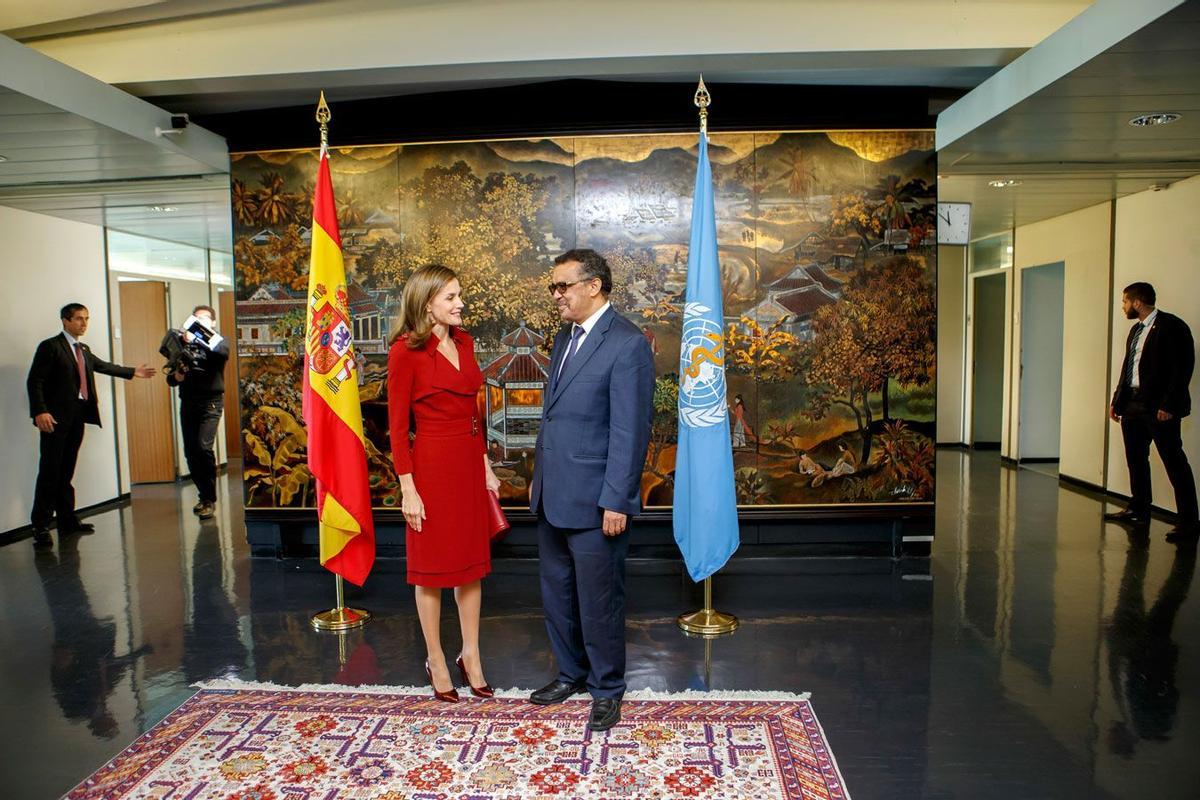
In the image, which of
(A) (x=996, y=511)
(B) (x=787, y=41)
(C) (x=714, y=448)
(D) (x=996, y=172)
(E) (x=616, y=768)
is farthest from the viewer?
(A) (x=996, y=511)

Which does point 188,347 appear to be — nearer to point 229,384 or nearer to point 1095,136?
point 229,384

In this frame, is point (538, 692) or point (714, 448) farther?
point (714, 448)

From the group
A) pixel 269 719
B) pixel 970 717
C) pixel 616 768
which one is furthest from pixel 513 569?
pixel 970 717

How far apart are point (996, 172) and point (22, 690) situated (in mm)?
7204

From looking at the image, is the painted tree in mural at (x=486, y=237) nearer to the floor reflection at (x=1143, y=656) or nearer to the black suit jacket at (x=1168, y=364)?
the floor reflection at (x=1143, y=656)

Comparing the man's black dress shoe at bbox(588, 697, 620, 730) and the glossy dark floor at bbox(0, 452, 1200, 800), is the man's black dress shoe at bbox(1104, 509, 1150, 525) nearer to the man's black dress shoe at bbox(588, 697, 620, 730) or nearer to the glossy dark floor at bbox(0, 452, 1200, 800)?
the glossy dark floor at bbox(0, 452, 1200, 800)

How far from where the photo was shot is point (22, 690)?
366 centimetres

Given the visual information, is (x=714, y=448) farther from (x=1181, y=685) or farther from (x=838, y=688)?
(x=1181, y=685)

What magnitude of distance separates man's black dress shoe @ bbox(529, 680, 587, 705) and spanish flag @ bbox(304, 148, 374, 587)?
1370mm

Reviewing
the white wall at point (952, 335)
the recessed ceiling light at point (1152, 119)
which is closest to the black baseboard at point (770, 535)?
the recessed ceiling light at point (1152, 119)

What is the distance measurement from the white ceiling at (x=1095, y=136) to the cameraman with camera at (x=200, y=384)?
6468 millimetres

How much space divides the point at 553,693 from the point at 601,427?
1.18 meters

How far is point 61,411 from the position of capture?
6727 millimetres

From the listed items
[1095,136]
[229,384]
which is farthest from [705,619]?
[229,384]
